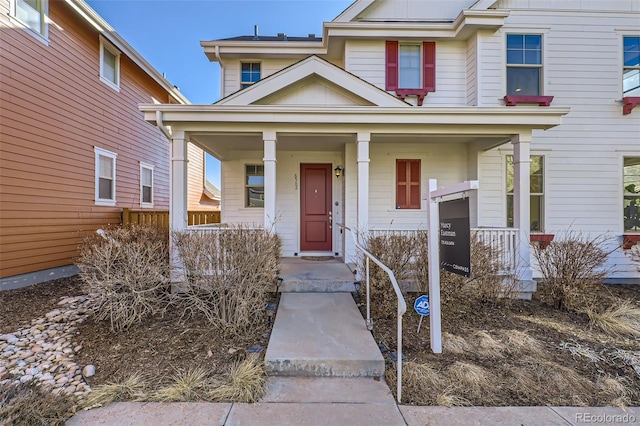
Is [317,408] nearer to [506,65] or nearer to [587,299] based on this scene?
[587,299]

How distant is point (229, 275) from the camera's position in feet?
12.9

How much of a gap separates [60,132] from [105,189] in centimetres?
183

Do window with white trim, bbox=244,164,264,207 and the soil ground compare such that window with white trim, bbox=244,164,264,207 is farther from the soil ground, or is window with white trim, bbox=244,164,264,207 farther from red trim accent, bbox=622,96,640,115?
red trim accent, bbox=622,96,640,115

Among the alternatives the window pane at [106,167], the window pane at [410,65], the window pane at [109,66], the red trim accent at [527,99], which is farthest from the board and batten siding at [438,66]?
the window pane at [106,167]

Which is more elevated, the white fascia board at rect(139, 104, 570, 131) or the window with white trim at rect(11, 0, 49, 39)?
the window with white trim at rect(11, 0, 49, 39)

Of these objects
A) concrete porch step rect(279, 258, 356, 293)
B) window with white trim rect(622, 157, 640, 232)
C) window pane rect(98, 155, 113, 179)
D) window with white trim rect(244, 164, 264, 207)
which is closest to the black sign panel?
concrete porch step rect(279, 258, 356, 293)

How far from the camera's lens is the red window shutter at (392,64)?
7066mm

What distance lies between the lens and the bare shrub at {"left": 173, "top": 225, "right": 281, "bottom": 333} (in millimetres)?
3818

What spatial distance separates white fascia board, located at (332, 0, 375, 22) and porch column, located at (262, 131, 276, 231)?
3766 millimetres

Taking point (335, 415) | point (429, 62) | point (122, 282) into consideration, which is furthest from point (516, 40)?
point (122, 282)

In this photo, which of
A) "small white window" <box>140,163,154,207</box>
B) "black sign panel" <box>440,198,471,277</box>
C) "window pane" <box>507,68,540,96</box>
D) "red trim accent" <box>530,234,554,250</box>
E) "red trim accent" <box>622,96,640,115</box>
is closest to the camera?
"black sign panel" <box>440,198,471,277</box>

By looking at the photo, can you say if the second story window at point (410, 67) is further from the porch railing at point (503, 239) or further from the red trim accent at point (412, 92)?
the porch railing at point (503, 239)

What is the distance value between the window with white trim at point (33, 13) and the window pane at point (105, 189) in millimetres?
3354

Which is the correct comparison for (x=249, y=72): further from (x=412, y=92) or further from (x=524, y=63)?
(x=524, y=63)
